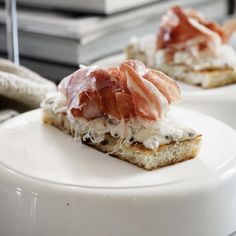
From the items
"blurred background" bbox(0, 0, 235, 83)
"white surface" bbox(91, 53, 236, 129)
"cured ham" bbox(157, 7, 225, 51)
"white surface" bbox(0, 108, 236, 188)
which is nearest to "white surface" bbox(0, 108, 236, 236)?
"white surface" bbox(0, 108, 236, 188)

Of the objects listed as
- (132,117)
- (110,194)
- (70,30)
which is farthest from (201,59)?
(110,194)

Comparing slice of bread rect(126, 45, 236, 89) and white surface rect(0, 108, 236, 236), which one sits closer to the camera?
white surface rect(0, 108, 236, 236)

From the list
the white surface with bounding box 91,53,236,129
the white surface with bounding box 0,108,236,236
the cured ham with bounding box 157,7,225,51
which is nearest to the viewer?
the white surface with bounding box 0,108,236,236

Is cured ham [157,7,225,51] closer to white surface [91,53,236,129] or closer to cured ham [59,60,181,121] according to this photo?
white surface [91,53,236,129]

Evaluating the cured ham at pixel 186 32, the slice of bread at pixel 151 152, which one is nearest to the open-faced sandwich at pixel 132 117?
the slice of bread at pixel 151 152

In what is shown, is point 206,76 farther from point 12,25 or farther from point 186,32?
point 12,25

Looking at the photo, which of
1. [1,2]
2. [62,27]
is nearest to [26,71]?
[62,27]
